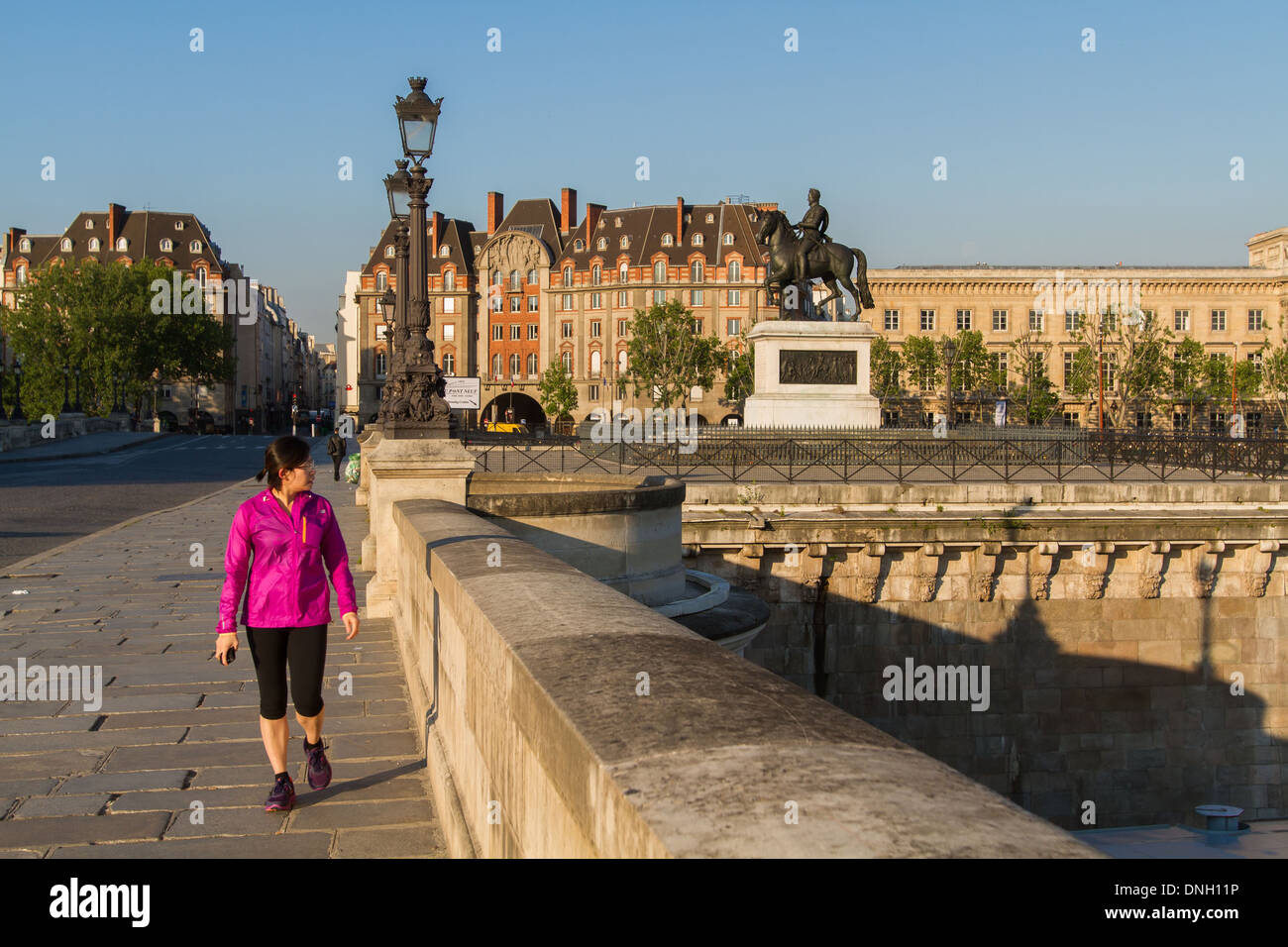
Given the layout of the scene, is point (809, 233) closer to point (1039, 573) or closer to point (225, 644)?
point (1039, 573)

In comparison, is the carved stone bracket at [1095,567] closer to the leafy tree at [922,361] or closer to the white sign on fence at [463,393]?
the white sign on fence at [463,393]

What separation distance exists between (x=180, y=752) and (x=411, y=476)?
4360 mm

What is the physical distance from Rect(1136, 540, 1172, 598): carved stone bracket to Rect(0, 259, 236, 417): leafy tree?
81.0 metres

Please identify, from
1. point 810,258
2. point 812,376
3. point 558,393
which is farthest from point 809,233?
point 558,393

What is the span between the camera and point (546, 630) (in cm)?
396

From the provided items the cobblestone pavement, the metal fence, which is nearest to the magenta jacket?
the cobblestone pavement

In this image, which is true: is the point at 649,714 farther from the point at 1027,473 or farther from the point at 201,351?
the point at 201,351

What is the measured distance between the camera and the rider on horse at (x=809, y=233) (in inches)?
1219

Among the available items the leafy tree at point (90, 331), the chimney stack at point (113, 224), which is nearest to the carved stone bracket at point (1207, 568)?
the leafy tree at point (90, 331)

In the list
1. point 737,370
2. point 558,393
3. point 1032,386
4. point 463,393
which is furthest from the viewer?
point 558,393

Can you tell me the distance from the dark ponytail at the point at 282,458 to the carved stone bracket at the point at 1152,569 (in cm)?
1738

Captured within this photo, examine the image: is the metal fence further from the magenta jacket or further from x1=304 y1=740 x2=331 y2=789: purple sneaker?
the magenta jacket

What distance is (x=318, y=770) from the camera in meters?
5.44
